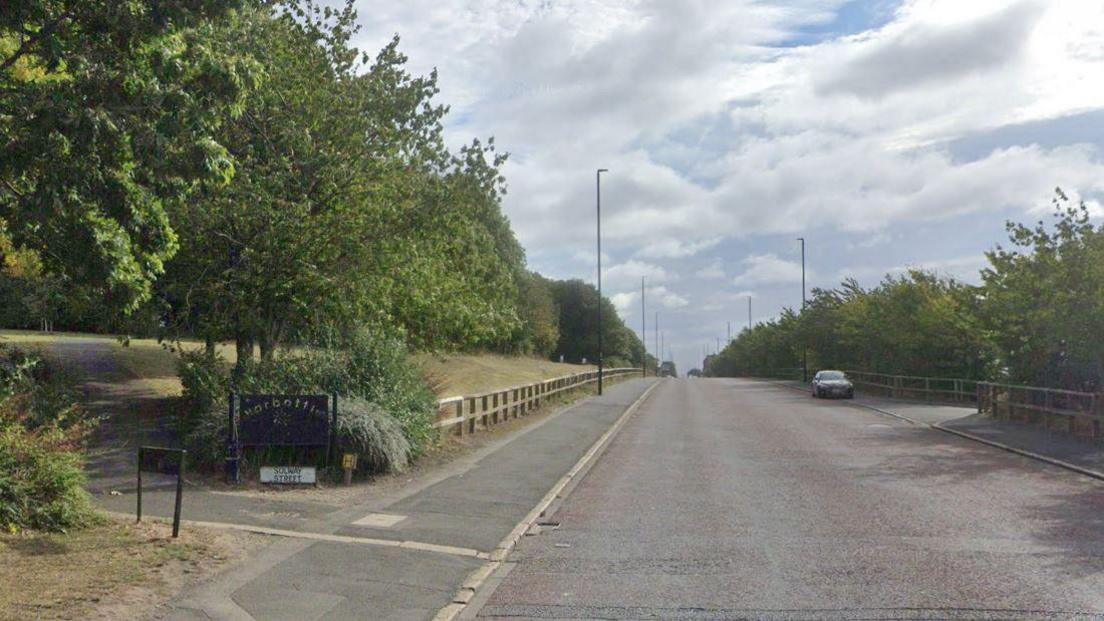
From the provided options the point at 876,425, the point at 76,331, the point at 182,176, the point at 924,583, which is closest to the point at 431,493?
the point at 182,176

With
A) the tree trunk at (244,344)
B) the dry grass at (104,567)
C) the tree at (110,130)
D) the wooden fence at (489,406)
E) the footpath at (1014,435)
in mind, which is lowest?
the dry grass at (104,567)

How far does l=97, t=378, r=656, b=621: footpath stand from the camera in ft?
26.1

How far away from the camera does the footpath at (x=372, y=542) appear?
7941mm

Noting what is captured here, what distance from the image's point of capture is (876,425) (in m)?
27.4

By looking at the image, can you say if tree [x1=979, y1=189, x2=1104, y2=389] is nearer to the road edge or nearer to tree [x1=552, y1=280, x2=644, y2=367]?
the road edge

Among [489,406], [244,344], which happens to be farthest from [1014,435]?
[244,344]

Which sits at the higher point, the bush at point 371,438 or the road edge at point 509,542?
the bush at point 371,438

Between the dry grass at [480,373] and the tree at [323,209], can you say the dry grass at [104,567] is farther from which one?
the dry grass at [480,373]

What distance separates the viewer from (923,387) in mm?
41344

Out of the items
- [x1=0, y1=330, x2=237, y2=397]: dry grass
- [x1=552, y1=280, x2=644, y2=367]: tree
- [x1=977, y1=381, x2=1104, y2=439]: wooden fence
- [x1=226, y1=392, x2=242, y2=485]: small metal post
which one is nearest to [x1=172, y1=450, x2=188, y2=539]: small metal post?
[x1=226, y1=392, x2=242, y2=485]: small metal post

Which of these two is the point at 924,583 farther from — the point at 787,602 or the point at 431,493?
the point at 431,493

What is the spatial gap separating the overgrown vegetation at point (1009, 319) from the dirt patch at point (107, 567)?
19.3 meters

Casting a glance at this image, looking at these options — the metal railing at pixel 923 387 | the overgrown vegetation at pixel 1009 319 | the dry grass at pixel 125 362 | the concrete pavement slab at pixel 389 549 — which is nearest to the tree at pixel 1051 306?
the overgrown vegetation at pixel 1009 319

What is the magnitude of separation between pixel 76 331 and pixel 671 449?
39.1 meters
